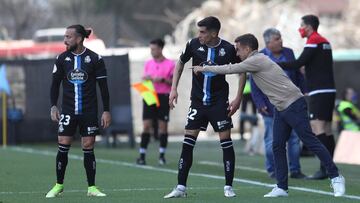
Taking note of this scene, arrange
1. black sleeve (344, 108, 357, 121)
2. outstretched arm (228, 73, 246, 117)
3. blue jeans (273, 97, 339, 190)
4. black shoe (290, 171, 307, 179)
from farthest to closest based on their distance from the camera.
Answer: black sleeve (344, 108, 357, 121) → black shoe (290, 171, 307, 179) → blue jeans (273, 97, 339, 190) → outstretched arm (228, 73, 246, 117)

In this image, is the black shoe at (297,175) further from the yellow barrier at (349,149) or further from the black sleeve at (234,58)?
the yellow barrier at (349,149)

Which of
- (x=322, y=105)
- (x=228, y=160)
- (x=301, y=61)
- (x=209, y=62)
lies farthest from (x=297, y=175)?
(x=209, y=62)

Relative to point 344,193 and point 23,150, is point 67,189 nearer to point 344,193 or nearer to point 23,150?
point 344,193

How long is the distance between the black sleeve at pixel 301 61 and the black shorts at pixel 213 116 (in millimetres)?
2158

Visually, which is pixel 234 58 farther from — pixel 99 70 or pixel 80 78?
pixel 80 78

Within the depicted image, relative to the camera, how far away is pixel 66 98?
12.6m

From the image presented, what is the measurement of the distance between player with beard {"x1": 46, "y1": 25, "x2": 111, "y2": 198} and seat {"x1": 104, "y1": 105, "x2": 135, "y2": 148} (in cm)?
1182

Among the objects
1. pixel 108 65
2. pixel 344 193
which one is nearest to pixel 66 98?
pixel 344 193

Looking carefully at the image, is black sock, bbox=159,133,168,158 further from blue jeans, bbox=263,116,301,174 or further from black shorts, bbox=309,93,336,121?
black shorts, bbox=309,93,336,121

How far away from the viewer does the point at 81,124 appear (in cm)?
1259

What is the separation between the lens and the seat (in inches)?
965

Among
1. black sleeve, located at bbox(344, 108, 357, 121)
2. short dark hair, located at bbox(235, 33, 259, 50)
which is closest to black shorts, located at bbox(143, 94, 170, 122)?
black sleeve, located at bbox(344, 108, 357, 121)

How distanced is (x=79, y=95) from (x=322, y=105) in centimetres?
416

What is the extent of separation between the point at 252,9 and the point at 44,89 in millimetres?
14284
